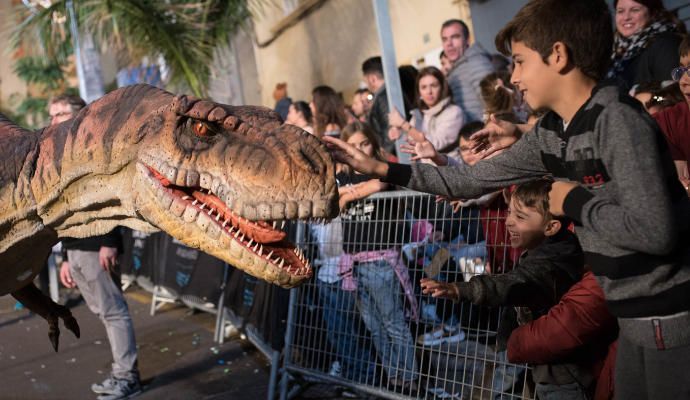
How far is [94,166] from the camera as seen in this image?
2172mm

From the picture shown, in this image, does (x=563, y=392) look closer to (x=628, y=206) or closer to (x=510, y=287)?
(x=510, y=287)

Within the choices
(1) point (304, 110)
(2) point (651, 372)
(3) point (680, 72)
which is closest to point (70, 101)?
(1) point (304, 110)

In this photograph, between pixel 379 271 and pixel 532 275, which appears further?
pixel 379 271

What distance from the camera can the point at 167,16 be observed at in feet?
34.8

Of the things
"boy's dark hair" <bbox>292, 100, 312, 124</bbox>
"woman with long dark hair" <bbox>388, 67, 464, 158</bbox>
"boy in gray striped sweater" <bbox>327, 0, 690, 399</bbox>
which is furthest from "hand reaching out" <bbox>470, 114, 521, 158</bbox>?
"boy's dark hair" <bbox>292, 100, 312, 124</bbox>

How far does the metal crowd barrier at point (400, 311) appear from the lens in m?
3.29

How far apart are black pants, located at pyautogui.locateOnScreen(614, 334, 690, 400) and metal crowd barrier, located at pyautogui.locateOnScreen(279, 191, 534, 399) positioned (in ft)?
3.31

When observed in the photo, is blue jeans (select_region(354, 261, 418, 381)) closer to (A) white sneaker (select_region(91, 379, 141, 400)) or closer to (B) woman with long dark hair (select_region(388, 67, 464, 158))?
(B) woman with long dark hair (select_region(388, 67, 464, 158))

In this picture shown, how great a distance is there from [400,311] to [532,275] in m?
1.11

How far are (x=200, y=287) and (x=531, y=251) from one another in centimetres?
438

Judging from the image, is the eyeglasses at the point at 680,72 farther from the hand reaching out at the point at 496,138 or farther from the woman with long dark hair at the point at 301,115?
the woman with long dark hair at the point at 301,115

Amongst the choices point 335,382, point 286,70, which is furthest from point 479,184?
point 286,70

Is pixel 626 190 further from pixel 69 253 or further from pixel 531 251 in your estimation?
pixel 69 253

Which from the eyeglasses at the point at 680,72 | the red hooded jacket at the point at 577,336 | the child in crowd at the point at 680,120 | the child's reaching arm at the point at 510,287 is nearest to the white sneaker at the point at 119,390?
the child's reaching arm at the point at 510,287
